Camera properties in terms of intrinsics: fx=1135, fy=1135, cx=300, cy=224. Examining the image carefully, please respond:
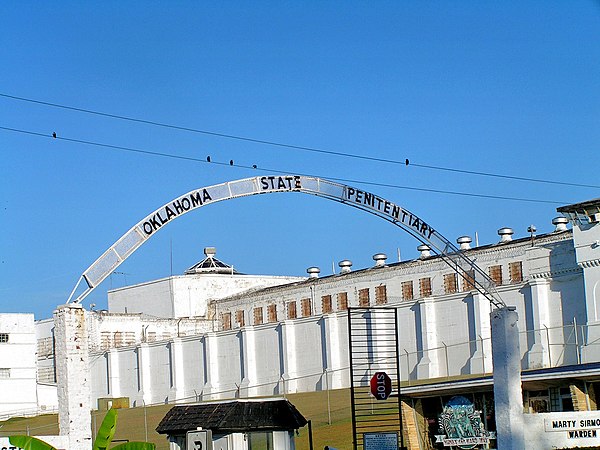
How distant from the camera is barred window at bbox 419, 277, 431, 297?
6412 centimetres

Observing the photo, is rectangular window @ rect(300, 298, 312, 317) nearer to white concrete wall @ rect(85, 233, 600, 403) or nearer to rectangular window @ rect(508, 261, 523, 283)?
white concrete wall @ rect(85, 233, 600, 403)

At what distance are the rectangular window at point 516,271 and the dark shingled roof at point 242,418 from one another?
32.7 metres

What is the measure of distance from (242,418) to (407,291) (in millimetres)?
38186

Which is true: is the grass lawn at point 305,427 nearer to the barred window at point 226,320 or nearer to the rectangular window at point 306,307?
the rectangular window at point 306,307

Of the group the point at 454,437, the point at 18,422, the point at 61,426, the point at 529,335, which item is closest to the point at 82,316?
the point at 61,426

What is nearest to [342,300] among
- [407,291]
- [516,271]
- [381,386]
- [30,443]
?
[407,291]

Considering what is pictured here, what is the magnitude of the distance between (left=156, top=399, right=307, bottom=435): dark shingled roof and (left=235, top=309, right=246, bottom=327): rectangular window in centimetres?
4914

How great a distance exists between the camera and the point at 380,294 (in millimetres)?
67375

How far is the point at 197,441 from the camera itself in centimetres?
1520

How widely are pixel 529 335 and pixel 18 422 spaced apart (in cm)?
3494

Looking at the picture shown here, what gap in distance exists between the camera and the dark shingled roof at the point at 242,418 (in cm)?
2791

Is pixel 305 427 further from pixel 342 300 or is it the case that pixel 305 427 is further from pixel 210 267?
pixel 210 267

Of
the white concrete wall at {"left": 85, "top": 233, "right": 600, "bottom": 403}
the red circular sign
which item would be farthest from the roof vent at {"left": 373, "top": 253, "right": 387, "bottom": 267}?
the red circular sign

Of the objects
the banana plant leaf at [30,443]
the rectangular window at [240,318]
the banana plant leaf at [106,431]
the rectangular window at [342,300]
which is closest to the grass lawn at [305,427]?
the rectangular window at [342,300]
